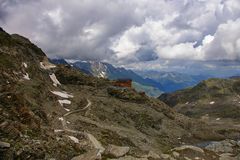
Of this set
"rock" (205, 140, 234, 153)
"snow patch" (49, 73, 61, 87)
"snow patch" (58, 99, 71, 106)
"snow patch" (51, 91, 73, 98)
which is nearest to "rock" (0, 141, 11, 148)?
"rock" (205, 140, 234, 153)

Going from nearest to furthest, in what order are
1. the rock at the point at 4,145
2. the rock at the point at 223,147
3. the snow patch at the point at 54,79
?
the rock at the point at 4,145 → the rock at the point at 223,147 → the snow patch at the point at 54,79

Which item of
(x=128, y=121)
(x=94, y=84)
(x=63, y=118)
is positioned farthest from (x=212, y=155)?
(x=94, y=84)

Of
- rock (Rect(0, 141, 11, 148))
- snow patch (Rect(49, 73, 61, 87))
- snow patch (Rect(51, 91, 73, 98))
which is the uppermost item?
snow patch (Rect(49, 73, 61, 87))

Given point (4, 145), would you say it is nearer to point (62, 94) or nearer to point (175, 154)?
point (175, 154)

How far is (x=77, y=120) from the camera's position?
116 meters

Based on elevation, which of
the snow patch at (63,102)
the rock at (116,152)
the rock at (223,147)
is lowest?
the rock at (223,147)

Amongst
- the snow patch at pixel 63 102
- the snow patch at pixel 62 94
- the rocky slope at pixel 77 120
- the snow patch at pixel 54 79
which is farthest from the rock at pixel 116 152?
the snow patch at pixel 54 79

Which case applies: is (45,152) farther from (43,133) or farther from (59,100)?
(59,100)

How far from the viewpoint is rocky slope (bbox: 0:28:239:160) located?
184ft

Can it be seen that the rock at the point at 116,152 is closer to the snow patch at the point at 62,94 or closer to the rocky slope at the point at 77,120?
the rocky slope at the point at 77,120

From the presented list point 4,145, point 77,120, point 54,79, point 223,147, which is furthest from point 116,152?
point 54,79

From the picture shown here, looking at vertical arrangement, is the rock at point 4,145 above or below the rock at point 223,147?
above

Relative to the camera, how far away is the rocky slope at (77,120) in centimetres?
5603

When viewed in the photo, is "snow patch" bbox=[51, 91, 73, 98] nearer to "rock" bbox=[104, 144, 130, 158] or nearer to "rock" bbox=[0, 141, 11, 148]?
"rock" bbox=[104, 144, 130, 158]
